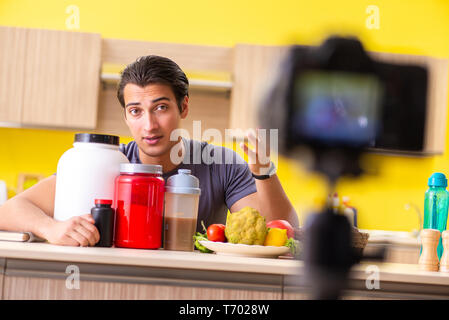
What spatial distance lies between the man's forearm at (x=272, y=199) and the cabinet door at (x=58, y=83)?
1.97 metres

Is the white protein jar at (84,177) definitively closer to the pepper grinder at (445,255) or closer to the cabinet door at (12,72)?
the pepper grinder at (445,255)

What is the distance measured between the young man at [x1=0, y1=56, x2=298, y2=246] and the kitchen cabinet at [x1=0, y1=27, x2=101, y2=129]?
1.59 metres

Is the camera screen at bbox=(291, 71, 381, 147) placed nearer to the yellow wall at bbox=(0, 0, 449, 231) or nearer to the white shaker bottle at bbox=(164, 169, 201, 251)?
the white shaker bottle at bbox=(164, 169, 201, 251)

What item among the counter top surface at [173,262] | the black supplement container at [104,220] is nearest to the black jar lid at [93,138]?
the black supplement container at [104,220]

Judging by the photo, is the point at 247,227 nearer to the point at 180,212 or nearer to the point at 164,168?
the point at 180,212

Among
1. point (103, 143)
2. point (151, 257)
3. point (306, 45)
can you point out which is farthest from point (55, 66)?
point (306, 45)

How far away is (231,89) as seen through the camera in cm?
356

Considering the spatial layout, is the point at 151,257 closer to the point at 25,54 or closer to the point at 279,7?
the point at 25,54

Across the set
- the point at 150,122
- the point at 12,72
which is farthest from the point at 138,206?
the point at 12,72

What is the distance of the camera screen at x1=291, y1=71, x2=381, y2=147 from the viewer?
1.07 feet

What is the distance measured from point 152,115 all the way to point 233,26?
2212 mm

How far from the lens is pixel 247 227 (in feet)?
4.37

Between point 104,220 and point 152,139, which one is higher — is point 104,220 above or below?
below

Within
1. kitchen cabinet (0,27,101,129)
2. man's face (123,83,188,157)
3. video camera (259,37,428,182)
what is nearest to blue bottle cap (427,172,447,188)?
man's face (123,83,188,157)
